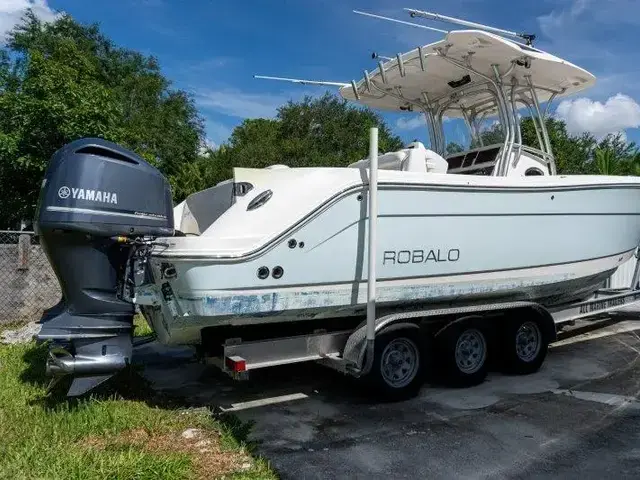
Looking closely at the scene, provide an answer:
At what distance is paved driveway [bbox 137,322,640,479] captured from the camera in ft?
13.0

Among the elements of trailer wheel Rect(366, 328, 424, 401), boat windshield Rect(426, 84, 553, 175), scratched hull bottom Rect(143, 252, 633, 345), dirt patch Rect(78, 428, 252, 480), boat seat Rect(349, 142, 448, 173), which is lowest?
dirt patch Rect(78, 428, 252, 480)

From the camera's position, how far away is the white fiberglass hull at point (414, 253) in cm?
450

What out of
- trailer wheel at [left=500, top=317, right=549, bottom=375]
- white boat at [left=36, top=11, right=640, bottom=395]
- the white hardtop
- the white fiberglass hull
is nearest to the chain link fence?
white boat at [left=36, top=11, right=640, bottom=395]

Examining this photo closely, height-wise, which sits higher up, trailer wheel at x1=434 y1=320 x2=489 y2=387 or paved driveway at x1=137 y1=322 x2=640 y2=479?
trailer wheel at x1=434 y1=320 x2=489 y2=387

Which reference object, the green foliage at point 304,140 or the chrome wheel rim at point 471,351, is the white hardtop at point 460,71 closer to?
the chrome wheel rim at point 471,351

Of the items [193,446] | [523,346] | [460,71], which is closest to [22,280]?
[193,446]

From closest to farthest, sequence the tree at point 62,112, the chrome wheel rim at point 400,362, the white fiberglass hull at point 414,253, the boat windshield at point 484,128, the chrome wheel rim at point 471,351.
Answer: the white fiberglass hull at point 414,253
the chrome wheel rim at point 400,362
the chrome wheel rim at point 471,351
the boat windshield at point 484,128
the tree at point 62,112

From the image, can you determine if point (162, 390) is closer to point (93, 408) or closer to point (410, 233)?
point (93, 408)

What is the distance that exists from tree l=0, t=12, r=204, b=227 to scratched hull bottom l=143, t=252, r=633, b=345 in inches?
344

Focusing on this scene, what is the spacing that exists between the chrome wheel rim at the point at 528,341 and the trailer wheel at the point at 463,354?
0.55m

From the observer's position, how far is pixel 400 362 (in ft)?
18.1

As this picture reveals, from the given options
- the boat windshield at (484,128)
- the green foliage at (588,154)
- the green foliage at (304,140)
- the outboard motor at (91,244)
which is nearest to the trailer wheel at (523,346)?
the boat windshield at (484,128)

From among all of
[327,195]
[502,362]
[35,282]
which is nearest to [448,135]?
[502,362]

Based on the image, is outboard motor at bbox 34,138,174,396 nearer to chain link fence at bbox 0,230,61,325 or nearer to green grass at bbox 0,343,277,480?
green grass at bbox 0,343,277,480
